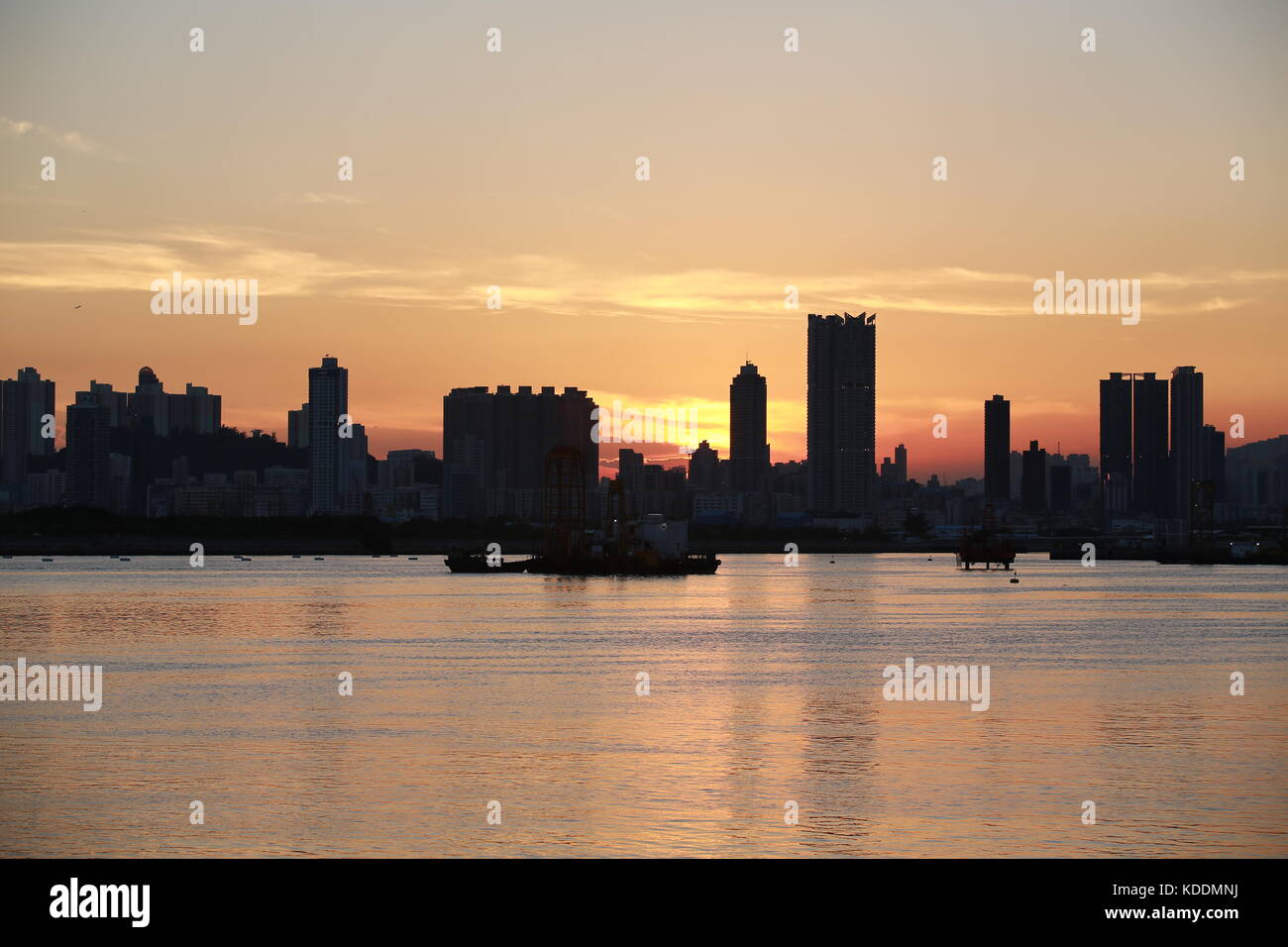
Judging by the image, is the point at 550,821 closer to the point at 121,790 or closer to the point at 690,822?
the point at 690,822

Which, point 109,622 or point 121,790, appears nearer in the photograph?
point 121,790

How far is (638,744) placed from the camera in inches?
1645

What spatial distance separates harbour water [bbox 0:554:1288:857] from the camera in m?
28.8

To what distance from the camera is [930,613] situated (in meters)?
114

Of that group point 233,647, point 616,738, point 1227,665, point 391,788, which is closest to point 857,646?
point 1227,665

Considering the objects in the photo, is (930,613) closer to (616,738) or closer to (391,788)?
(616,738)

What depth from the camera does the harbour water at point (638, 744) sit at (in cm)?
2883
